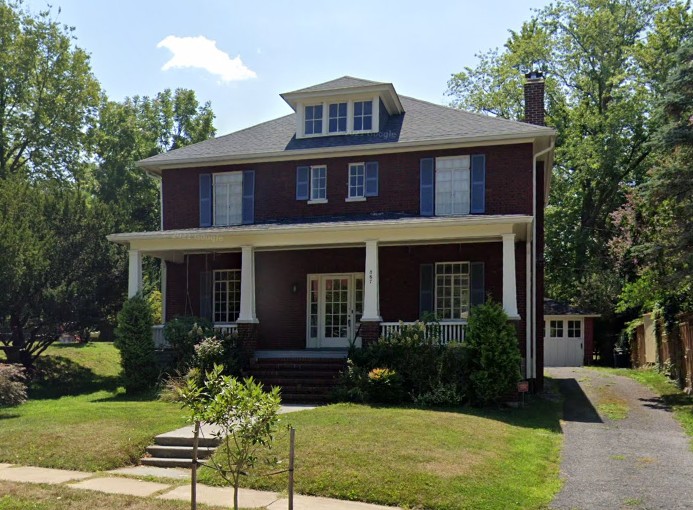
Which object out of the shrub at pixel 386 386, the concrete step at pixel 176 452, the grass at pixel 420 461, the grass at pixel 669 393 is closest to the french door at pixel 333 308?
the shrub at pixel 386 386

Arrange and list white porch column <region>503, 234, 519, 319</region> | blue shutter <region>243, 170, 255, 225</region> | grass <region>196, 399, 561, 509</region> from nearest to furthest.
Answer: grass <region>196, 399, 561, 509</region>, white porch column <region>503, 234, 519, 319</region>, blue shutter <region>243, 170, 255, 225</region>

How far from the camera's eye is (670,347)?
20.8 meters

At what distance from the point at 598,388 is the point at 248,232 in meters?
10.5

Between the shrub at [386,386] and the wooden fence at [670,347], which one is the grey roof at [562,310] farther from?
the shrub at [386,386]

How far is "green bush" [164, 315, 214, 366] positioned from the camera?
56.0 feet

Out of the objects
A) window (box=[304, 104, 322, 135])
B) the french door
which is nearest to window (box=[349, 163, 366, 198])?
window (box=[304, 104, 322, 135])

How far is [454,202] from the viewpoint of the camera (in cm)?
1866

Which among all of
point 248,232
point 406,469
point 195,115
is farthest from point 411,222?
point 195,115

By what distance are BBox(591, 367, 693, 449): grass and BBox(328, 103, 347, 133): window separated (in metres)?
11.2

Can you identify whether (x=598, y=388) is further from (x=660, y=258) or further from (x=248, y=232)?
(x=248, y=232)

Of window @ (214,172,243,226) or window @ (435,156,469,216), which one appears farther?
window @ (214,172,243,226)

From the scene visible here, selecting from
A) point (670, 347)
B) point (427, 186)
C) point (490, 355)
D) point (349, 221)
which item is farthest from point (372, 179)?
point (670, 347)

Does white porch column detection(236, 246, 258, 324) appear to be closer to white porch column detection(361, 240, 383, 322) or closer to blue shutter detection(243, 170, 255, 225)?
blue shutter detection(243, 170, 255, 225)

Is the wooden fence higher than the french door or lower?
lower
